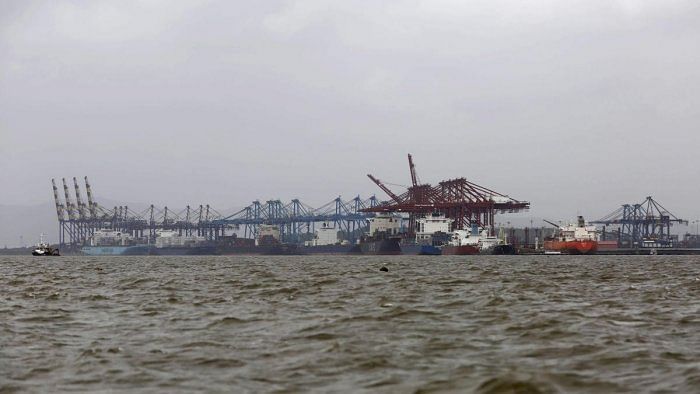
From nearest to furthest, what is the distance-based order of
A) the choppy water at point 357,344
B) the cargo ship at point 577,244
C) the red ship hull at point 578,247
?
the choppy water at point 357,344 < the red ship hull at point 578,247 < the cargo ship at point 577,244

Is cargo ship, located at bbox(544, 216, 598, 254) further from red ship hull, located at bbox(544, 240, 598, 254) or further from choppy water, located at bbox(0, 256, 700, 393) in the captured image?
choppy water, located at bbox(0, 256, 700, 393)

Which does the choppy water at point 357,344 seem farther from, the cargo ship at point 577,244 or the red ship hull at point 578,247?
the cargo ship at point 577,244

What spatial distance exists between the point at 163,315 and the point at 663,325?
51.4 ft

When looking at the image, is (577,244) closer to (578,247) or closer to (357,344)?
(578,247)

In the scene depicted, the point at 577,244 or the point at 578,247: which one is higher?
the point at 577,244

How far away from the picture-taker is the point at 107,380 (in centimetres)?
1466

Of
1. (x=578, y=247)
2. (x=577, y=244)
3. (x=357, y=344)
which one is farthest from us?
(x=577, y=244)

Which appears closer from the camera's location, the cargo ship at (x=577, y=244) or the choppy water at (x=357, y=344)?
the choppy water at (x=357, y=344)

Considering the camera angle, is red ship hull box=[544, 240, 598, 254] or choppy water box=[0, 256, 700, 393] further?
red ship hull box=[544, 240, 598, 254]

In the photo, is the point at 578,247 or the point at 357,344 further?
the point at 578,247

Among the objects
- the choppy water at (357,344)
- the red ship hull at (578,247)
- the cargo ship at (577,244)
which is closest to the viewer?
the choppy water at (357,344)

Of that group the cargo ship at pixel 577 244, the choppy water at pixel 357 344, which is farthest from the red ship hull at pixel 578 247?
the choppy water at pixel 357 344

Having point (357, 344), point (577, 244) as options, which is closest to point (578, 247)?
point (577, 244)

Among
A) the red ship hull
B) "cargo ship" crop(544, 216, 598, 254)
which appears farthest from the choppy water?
"cargo ship" crop(544, 216, 598, 254)
